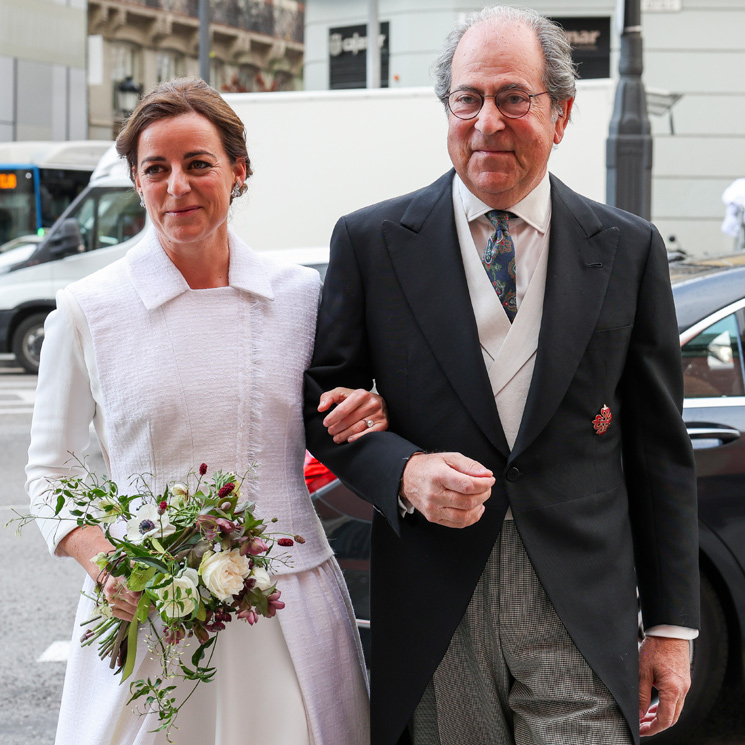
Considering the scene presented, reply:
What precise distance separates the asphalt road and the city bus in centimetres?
1052

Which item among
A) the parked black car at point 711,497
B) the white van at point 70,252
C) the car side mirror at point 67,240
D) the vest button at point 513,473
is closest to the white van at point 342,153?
the white van at point 70,252

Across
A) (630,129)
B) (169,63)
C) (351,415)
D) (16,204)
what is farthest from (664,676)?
(169,63)

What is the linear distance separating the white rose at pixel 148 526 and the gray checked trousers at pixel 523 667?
1.93 ft

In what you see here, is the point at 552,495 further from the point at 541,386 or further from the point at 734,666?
the point at 734,666

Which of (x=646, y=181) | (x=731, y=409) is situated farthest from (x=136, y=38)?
(x=731, y=409)

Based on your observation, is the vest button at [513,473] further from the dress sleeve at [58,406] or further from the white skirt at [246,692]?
the dress sleeve at [58,406]

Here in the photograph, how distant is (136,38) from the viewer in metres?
35.4

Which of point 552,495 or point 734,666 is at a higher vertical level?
point 552,495

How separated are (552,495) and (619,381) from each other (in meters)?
0.28

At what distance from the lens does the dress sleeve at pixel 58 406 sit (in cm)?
219

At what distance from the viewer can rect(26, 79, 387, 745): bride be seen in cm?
216

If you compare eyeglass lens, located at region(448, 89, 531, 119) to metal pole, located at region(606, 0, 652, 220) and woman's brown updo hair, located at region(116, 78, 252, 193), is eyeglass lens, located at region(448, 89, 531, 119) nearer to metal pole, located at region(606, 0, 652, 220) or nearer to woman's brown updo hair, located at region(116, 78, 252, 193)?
woman's brown updo hair, located at region(116, 78, 252, 193)

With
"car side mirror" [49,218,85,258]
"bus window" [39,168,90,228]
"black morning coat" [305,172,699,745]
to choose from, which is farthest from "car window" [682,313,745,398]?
"bus window" [39,168,90,228]

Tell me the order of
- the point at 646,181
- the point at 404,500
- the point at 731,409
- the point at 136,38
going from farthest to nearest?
the point at 136,38
the point at 646,181
the point at 731,409
the point at 404,500
